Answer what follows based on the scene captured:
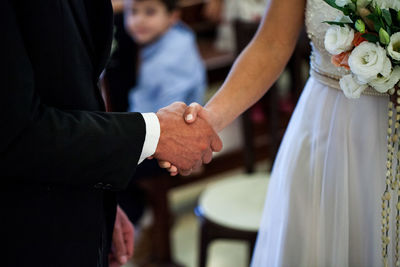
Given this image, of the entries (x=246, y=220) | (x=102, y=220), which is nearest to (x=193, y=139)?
(x=102, y=220)

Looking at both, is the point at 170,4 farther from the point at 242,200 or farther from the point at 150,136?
the point at 150,136

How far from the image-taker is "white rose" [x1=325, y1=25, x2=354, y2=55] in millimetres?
1473

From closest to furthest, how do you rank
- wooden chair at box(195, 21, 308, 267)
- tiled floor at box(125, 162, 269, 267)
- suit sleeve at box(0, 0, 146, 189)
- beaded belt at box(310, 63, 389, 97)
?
suit sleeve at box(0, 0, 146, 189)
beaded belt at box(310, 63, 389, 97)
wooden chair at box(195, 21, 308, 267)
tiled floor at box(125, 162, 269, 267)

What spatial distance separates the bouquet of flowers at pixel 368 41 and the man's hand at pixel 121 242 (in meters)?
0.73

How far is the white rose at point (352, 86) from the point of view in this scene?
1501mm

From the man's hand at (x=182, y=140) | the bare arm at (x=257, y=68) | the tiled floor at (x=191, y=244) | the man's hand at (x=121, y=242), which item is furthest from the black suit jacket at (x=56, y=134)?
the tiled floor at (x=191, y=244)

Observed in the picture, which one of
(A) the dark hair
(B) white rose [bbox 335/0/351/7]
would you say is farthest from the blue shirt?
(B) white rose [bbox 335/0/351/7]

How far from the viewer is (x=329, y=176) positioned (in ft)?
5.63

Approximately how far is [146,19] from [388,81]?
223 centimetres

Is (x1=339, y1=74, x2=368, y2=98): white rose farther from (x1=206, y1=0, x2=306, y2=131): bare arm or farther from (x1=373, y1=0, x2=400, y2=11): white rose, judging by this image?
(x1=206, y1=0, x2=306, y2=131): bare arm

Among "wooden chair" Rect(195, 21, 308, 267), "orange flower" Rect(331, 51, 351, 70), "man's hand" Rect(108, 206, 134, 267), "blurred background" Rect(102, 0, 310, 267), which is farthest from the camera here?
"blurred background" Rect(102, 0, 310, 267)

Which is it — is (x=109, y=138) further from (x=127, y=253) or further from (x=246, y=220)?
(x=246, y=220)

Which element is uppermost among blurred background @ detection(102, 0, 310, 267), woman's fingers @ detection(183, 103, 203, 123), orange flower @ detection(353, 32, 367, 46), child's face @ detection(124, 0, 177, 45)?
orange flower @ detection(353, 32, 367, 46)

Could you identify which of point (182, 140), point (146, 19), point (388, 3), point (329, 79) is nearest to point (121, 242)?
point (182, 140)
